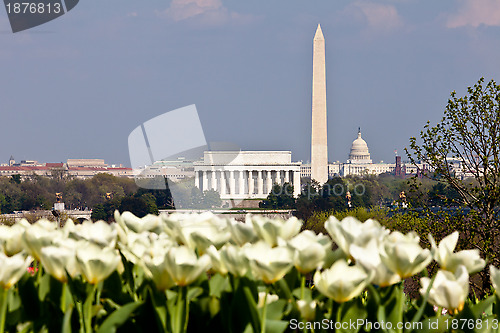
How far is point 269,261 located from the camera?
106 inches

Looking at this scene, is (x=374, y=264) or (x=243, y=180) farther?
(x=243, y=180)

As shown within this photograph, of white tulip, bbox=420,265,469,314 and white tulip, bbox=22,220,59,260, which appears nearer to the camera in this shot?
white tulip, bbox=420,265,469,314

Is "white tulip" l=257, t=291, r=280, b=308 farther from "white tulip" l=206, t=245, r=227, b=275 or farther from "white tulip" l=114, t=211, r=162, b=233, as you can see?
"white tulip" l=114, t=211, r=162, b=233

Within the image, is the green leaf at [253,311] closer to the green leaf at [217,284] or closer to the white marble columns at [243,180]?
the green leaf at [217,284]

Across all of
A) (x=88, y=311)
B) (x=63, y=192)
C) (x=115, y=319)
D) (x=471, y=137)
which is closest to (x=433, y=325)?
(x=115, y=319)

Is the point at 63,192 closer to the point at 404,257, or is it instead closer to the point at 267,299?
the point at 267,299

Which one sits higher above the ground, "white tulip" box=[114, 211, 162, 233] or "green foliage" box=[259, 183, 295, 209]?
"white tulip" box=[114, 211, 162, 233]

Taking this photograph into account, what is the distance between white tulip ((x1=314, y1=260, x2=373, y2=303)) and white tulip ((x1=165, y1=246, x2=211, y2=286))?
0.43 meters

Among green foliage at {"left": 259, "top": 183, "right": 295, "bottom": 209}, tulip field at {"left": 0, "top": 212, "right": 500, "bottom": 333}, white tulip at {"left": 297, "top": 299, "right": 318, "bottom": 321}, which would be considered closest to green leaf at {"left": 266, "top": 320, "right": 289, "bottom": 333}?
tulip field at {"left": 0, "top": 212, "right": 500, "bottom": 333}

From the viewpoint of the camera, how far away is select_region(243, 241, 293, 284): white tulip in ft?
8.71

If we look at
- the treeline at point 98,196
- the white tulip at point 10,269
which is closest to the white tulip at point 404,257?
the white tulip at point 10,269

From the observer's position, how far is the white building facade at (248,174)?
105 metres

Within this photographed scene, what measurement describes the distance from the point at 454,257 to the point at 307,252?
590mm

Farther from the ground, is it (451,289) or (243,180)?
(451,289)
